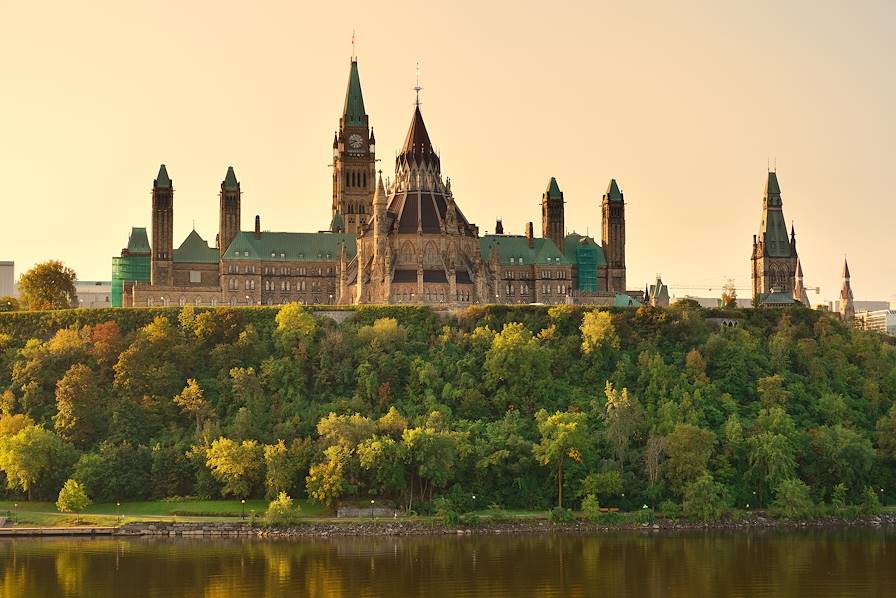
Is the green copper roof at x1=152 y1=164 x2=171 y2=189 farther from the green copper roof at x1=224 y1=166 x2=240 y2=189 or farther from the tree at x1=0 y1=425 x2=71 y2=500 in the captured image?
the tree at x1=0 y1=425 x2=71 y2=500

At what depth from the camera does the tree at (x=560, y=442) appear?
4692 inches

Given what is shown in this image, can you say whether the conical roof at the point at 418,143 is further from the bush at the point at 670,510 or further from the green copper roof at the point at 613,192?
the bush at the point at 670,510

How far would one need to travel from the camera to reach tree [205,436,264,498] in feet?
390

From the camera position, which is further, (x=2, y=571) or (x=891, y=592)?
(x=2, y=571)

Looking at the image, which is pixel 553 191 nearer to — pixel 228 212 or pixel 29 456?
pixel 228 212

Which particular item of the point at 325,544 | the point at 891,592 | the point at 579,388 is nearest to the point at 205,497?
the point at 325,544

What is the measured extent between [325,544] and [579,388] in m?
35.4

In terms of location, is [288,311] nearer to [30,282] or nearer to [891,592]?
[30,282]

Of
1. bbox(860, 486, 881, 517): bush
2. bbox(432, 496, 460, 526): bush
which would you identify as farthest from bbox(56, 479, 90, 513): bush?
bbox(860, 486, 881, 517): bush

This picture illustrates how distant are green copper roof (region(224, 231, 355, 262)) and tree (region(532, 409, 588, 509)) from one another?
63294 millimetres

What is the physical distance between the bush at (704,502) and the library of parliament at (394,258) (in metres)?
52.4

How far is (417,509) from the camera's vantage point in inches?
4611

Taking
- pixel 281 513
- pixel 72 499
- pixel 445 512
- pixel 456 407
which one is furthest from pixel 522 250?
pixel 72 499

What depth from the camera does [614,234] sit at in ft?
641
